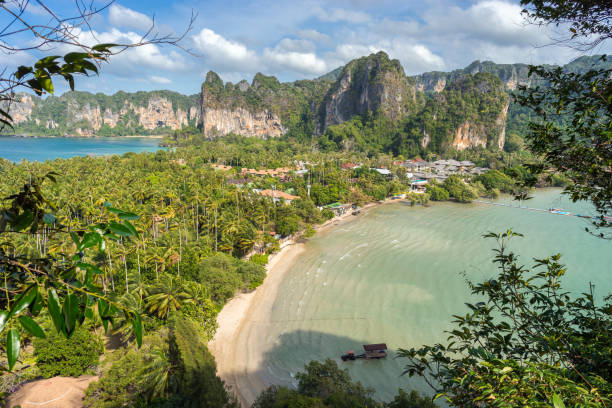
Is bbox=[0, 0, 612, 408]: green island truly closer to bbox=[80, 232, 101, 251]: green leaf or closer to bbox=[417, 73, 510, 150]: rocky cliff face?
bbox=[80, 232, 101, 251]: green leaf

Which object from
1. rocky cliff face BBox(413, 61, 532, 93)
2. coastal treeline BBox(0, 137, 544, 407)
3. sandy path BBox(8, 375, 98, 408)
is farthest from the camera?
rocky cliff face BBox(413, 61, 532, 93)

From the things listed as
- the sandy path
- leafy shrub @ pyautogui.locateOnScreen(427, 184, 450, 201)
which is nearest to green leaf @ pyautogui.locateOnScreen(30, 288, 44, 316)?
the sandy path

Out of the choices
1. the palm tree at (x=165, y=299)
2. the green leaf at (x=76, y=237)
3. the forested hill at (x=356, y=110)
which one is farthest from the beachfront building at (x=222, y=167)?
the green leaf at (x=76, y=237)

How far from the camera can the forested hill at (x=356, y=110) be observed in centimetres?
7575

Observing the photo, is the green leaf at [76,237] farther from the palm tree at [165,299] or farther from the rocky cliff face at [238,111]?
the rocky cliff face at [238,111]

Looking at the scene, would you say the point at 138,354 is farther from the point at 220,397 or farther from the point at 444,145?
the point at 444,145

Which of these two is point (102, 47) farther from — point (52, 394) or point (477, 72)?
point (477, 72)

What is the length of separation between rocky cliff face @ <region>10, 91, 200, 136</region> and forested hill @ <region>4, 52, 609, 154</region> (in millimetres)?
529

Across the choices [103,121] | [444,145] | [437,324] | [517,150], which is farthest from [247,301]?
[103,121]

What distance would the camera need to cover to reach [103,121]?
165250 millimetres

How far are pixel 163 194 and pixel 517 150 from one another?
82.0m

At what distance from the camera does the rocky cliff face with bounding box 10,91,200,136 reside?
154000 mm

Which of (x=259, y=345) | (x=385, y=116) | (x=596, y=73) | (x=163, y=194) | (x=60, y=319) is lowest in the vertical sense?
(x=259, y=345)

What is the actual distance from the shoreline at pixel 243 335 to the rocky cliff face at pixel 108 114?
521 feet
